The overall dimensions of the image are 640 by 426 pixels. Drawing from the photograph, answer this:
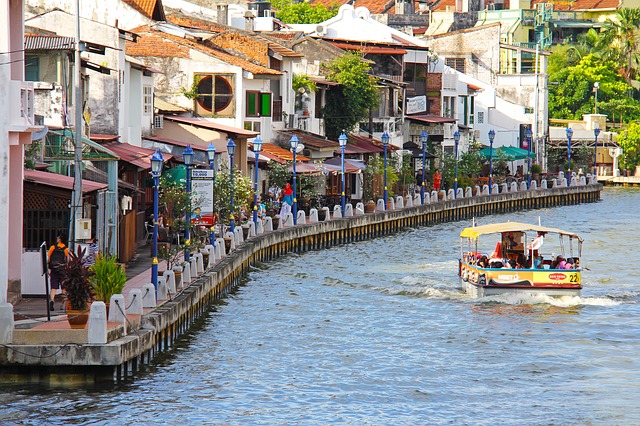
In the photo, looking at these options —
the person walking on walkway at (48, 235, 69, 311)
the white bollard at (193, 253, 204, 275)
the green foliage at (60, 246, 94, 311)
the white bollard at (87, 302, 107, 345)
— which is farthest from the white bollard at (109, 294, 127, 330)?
the white bollard at (193, 253, 204, 275)

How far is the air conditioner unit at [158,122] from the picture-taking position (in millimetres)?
59850

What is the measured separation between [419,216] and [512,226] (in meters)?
29.0

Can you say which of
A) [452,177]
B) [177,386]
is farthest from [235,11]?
[177,386]

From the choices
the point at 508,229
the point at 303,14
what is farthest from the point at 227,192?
the point at 303,14

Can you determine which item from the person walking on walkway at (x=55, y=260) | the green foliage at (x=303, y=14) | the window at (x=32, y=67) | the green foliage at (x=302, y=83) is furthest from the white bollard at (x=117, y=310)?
the green foliage at (x=303, y=14)

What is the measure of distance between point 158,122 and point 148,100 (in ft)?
6.16

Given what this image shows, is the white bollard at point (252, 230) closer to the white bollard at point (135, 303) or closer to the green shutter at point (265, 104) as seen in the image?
the green shutter at point (265, 104)

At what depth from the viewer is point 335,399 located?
29.9 meters

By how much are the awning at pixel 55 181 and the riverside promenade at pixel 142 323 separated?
9.56ft

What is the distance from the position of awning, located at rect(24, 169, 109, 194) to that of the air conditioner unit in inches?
807

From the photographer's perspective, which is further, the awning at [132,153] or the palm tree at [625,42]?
the palm tree at [625,42]

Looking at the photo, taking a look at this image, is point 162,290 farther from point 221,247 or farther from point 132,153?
point 132,153

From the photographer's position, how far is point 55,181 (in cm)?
3644

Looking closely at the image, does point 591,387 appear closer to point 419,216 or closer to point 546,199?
point 419,216
